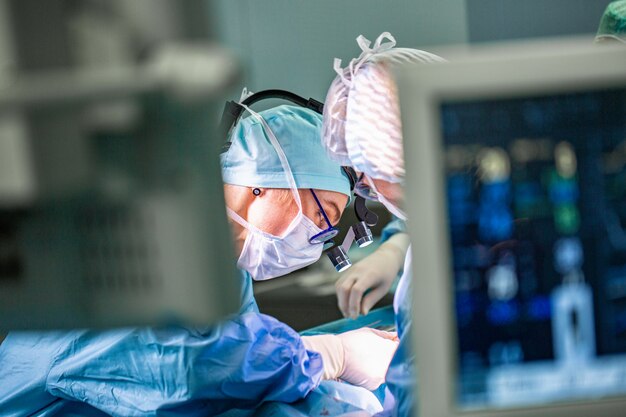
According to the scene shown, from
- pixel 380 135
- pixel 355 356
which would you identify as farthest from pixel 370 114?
pixel 355 356

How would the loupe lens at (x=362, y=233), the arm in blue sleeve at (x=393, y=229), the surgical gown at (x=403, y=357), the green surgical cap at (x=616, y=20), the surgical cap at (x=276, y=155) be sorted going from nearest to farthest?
the surgical gown at (x=403, y=357) < the green surgical cap at (x=616, y=20) < the surgical cap at (x=276, y=155) < the loupe lens at (x=362, y=233) < the arm in blue sleeve at (x=393, y=229)

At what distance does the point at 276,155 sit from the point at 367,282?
1.25ft

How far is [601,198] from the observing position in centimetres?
65

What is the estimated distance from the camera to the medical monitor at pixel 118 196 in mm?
506

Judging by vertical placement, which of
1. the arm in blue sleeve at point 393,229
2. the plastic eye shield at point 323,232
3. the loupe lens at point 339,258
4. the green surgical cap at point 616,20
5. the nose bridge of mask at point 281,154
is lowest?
the loupe lens at point 339,258

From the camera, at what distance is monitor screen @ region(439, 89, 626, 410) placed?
2.11ft

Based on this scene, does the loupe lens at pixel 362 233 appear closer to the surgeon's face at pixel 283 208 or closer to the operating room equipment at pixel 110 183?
the surgeon's face at pixel 283 208

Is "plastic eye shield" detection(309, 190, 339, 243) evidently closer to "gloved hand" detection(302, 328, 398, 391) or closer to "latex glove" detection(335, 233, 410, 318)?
"latex glove" detection(335, 233, 410, 318)

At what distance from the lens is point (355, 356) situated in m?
1.69

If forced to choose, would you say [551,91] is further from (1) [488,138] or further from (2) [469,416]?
(2) [469,416]

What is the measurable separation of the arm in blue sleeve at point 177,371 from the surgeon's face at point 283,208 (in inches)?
11.2

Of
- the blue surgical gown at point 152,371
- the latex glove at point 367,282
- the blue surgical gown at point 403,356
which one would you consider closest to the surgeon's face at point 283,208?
the latex glove at point 367,282

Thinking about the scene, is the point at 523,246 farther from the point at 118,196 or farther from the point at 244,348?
the point at 244,348

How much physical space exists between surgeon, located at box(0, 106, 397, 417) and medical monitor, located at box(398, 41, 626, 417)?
0.58 metres
